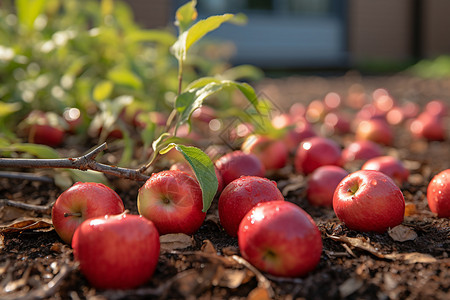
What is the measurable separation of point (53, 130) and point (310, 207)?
166 cm

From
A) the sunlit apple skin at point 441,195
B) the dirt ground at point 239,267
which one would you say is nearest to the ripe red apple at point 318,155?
the dirt ground at point 239,267

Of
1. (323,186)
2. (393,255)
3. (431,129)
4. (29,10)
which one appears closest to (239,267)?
(393,255)

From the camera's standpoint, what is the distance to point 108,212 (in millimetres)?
1473

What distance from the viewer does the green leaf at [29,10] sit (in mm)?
2937

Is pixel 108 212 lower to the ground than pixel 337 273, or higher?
higher

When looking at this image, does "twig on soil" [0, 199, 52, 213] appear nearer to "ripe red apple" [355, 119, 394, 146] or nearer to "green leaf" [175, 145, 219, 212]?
"green leaf" [175, 145, 219, 212]

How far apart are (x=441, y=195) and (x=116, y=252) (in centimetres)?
125

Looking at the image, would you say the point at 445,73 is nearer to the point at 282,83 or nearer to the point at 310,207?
the point at 282,83

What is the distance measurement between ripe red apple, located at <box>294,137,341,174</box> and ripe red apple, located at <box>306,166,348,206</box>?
0.38 meters

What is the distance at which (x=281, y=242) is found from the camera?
123 cm

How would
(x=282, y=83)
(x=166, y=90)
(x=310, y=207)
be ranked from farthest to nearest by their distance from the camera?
1. (x=282, y=83)
2. (x=166, y=90)
3. (x=310, y=207)

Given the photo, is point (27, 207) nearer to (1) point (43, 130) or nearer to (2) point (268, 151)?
(1) point (43, 130)

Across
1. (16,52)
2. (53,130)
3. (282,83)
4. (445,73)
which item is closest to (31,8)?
(16,52)

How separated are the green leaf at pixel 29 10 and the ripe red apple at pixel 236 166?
6.03ft
